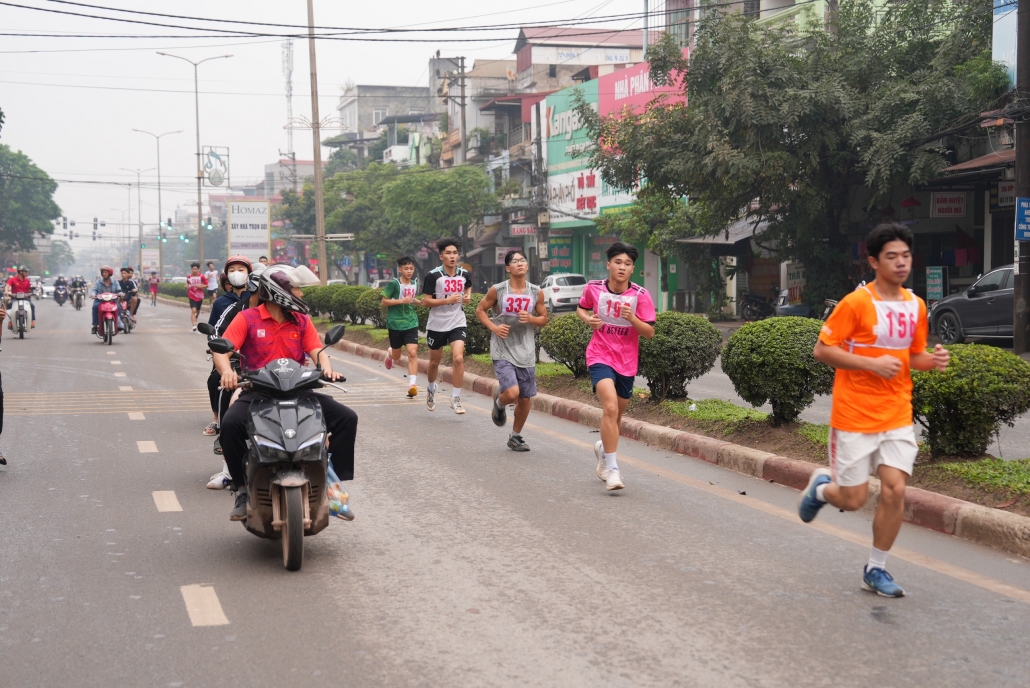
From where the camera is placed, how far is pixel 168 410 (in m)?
12.6

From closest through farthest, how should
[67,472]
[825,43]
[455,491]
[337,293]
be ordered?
[455,491], [67,472], [825,43], [337,293]

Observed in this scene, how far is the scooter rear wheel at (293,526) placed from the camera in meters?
5.47

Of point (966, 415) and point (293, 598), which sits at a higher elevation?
point (966, 415)

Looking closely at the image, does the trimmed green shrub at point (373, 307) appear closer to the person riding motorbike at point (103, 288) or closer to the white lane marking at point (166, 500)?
the person riding motorbike at point (103, 288)

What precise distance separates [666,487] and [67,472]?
4570 millimetres

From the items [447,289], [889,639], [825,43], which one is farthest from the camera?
[825,43]

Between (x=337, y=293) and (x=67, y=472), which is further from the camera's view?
(x=337, y=293)

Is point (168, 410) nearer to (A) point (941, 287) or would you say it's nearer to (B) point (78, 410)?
(B) point (78, 410)

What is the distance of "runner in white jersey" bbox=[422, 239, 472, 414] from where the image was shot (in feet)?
39.5

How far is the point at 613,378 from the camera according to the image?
314 inches

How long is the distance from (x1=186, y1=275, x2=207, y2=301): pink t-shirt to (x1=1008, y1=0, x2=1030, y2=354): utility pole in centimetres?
1920

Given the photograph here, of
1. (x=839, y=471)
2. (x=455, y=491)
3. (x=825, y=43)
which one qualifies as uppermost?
(x=825, y=43)

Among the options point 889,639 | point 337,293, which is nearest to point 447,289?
point 889,639

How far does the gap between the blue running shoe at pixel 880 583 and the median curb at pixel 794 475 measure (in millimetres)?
1140
